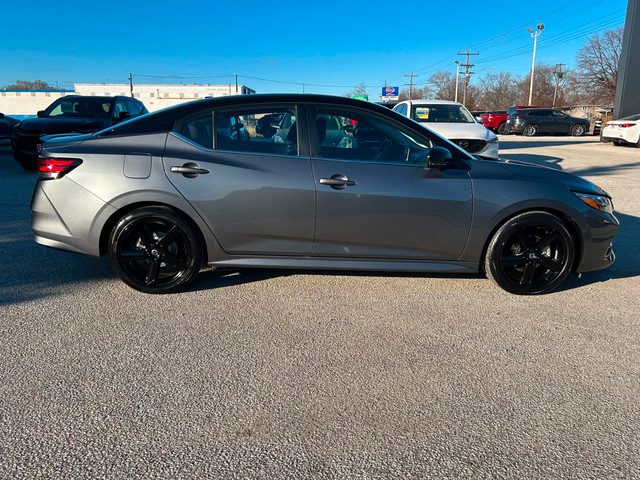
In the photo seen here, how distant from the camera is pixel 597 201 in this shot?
4031 mm

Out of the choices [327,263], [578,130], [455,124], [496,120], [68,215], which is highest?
[496,120]

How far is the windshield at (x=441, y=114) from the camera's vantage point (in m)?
11.7

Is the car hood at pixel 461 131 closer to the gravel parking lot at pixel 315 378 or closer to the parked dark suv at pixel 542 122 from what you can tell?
the gravel parking lot at pixel 315 378

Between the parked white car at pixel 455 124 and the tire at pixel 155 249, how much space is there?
695 centimetres

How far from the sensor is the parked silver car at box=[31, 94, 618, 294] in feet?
12.3

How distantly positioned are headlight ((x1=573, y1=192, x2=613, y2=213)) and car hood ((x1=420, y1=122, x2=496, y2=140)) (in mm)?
5891

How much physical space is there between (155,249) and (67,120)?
8.02 meters

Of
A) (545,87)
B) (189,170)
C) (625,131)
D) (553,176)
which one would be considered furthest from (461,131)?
(545,87)

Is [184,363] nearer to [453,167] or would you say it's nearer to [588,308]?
[453,167]

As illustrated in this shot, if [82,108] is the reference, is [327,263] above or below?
below

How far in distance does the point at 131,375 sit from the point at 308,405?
1037 mm

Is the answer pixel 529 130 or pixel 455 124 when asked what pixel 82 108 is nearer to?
pixel 455 124

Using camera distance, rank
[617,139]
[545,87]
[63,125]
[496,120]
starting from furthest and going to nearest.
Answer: [545,87] → [496,120] → [617,139] → [63,125]

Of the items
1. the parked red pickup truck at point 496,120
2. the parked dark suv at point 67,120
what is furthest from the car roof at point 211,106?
the parked red pickup truck at point 496,120
